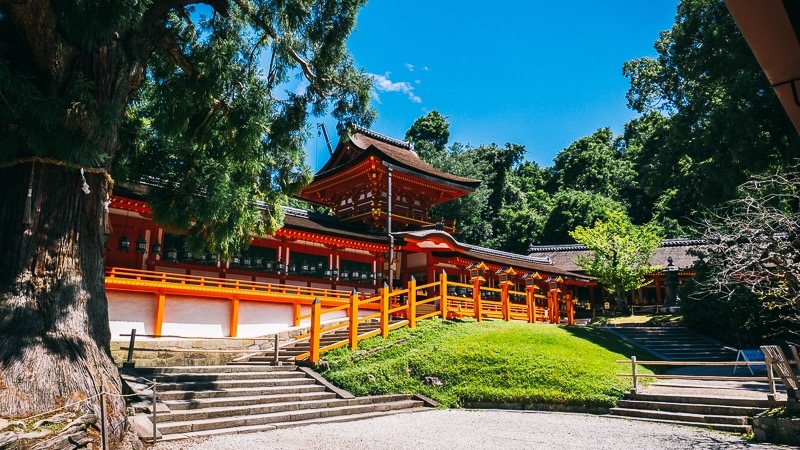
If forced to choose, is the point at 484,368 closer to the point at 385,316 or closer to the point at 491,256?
the point at 385,316

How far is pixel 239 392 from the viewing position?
10.6m

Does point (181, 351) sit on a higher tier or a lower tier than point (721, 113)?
lower

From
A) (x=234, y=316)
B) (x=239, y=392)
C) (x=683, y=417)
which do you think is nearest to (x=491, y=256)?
(x=234, y=316)

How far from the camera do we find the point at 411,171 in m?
23.0

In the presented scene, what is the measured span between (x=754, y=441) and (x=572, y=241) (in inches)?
Answer: 1458

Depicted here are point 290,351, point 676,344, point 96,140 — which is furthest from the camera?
A: point 676,344

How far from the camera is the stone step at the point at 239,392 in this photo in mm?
9716

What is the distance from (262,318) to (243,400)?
7.36 m

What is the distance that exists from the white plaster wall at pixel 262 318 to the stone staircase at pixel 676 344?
13.2m

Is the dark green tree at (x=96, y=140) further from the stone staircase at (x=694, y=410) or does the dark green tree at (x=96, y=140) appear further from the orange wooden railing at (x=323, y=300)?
the stone staircase at (x=694, y=410)

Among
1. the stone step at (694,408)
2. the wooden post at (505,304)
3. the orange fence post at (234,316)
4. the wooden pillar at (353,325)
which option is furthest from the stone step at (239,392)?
the wooden post at (505,304)

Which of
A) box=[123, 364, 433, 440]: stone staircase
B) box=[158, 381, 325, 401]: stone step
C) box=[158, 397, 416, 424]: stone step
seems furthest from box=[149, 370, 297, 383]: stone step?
box=[158, 397, 416, 424]: stone step

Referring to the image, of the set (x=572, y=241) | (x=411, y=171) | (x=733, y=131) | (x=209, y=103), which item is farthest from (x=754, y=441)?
(x=572, y=241)

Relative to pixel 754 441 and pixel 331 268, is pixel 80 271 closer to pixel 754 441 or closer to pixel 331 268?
pixel 754 441
